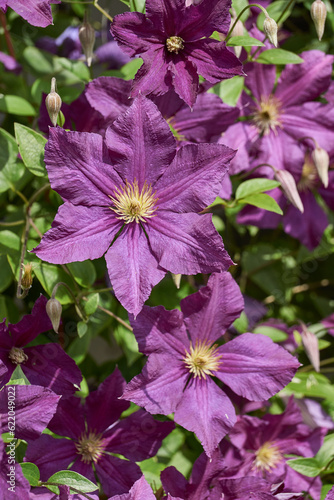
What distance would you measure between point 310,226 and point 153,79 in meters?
0.60

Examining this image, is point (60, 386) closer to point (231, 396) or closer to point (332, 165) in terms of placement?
point (231, 396)

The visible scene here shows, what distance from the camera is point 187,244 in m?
0.96

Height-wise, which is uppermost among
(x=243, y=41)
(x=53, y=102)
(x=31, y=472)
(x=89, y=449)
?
(x=243, y=41)

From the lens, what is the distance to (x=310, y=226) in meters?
1.40

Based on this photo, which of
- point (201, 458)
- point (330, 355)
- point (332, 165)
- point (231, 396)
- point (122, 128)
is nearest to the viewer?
point (122, 128)

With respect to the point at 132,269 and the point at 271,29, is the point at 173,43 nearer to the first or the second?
the point at 271,29

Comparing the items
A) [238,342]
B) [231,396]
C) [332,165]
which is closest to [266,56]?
[332,165]

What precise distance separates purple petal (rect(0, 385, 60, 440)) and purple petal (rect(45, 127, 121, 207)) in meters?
0.30

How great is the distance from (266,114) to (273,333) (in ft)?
1.54

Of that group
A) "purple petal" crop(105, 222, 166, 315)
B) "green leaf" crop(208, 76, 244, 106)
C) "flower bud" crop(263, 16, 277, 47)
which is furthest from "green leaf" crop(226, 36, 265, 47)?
"purple petal" crop(105, 222, 166, 315)

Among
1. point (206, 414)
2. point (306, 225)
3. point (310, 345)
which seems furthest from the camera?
point (306, 225)

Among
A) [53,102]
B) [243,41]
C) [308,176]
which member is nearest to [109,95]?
[53,102]

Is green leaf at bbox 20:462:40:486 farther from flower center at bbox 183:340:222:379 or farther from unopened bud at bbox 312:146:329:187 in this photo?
unopened bud at bbox 312:146:329:187

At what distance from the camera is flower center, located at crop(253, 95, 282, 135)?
4.25 feet
